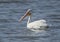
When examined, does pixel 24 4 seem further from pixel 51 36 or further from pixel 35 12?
pixel 51 36

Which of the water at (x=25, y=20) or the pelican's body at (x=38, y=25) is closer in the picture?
the water at (x=25, y=20)

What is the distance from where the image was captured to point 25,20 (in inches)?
770

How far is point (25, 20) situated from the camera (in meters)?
19.5

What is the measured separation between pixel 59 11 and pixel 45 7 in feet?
4.64

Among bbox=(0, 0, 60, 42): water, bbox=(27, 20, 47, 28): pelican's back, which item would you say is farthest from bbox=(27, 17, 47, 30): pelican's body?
bbox=(0, 0, 60, 42): water

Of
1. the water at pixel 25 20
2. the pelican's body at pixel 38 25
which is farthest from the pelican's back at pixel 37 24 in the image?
the water at pixel 25 20

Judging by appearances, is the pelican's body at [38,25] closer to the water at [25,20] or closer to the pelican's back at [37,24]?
the pelican's back at [37,24]

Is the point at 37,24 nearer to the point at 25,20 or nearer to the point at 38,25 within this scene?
the point at 38,25

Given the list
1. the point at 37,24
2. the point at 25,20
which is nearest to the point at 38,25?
the point at 37,24

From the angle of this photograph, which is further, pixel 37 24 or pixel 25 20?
pixel 25 20

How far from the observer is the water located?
1592 cm

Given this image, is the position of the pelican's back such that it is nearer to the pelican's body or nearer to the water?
the pelican's body

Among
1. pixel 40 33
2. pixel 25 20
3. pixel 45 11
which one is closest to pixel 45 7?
pixel 45 11

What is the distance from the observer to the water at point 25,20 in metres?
15.9
